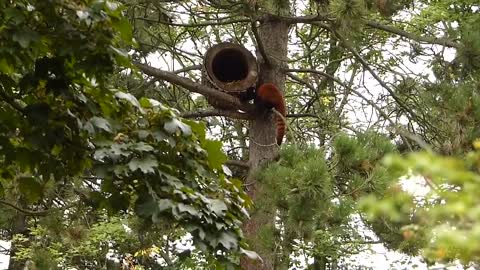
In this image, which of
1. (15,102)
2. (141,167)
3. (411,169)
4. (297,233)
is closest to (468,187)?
(411,169)

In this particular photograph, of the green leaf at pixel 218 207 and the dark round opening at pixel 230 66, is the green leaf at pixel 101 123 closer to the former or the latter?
the green leaf at pixel 218 207

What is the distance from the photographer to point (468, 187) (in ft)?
4.29

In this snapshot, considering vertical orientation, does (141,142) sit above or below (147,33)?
below

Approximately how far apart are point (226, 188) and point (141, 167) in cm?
55

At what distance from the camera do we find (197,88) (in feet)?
20.5

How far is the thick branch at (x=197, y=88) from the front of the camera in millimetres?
6246

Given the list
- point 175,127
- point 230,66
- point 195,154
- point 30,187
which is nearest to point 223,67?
point 230,66

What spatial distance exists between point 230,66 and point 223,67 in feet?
0.21

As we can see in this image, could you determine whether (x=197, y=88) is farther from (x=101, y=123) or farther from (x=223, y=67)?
(x=101, y=123)

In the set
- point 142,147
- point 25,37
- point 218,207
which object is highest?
point 25,37

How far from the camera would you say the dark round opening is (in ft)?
21.3

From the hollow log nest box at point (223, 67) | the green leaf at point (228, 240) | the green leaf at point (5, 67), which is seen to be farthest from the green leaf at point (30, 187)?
the hollow log nest box at point (223, 67)

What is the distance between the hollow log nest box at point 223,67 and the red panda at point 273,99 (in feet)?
0.35

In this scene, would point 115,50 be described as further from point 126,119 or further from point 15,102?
point 15,102
